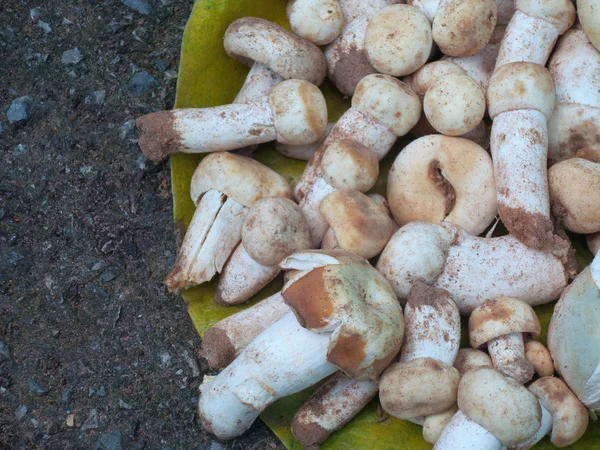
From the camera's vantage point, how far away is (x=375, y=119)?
8.41ft

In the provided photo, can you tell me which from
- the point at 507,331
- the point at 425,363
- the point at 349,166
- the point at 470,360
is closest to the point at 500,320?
the point at 507,331

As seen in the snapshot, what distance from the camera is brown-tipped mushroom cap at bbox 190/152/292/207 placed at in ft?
8.38

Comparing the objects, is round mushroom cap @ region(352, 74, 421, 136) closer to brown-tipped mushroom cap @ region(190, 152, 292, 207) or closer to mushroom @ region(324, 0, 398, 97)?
mushroom @ region(324, 0, 398, 97)

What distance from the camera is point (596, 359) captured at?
7.00ft

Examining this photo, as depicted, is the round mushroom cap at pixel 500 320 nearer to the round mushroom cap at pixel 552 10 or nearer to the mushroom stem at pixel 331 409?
the mushroom stem at pixel 331 409

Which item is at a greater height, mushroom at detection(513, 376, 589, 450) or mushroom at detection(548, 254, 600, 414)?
mushroom at detection(548, 254, 600, 414)

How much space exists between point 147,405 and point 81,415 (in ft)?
0.68

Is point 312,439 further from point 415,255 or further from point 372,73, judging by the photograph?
point 372,73

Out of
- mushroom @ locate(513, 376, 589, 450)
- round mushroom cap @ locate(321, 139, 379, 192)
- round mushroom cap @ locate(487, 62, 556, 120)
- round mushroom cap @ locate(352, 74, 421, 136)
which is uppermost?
round mushroom cap @ locate(487, 62, 556, 120)

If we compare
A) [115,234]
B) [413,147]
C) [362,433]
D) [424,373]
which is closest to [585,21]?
[413,147]

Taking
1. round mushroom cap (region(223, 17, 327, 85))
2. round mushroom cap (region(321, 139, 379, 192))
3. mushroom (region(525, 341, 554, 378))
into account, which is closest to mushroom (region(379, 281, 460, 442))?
mushroom (region(525, 341, 554, 378))

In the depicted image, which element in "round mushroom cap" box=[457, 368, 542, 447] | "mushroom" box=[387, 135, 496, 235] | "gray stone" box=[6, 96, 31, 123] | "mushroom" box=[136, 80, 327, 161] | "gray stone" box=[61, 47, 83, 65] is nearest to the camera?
"round mushroom cap" box=[457, 368, 542, 447]

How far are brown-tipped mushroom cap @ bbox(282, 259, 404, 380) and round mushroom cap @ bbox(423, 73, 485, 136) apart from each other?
610 mm

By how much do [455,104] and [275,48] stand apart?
642mm
